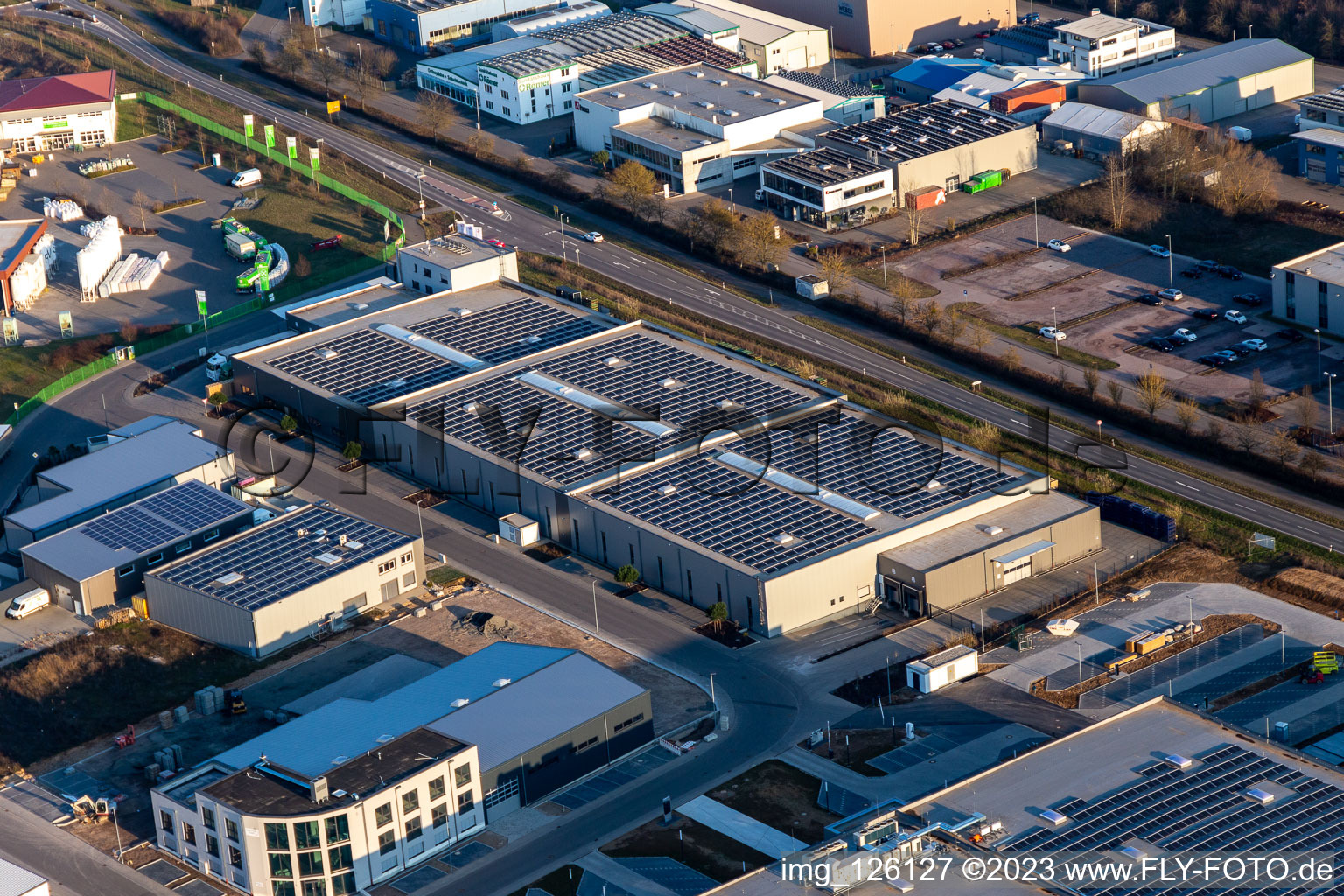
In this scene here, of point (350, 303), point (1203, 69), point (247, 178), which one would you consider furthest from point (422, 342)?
point (1203, 69)

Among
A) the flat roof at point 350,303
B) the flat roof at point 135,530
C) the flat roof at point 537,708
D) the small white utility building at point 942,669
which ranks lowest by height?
the small white utility building at point 942,669

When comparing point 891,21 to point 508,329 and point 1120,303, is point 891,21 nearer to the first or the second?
point 1120,303

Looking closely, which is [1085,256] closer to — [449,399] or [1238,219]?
[1238,219]

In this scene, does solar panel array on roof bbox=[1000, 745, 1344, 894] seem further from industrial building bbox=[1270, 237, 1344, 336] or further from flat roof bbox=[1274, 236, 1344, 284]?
flat roof bbox=[1274, 236, 1344, 284]

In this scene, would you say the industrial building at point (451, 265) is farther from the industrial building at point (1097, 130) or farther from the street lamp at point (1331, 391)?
the street lamp at point (1331, 391)

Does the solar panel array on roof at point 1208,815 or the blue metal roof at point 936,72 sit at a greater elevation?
the blue metal roof at point 936,72

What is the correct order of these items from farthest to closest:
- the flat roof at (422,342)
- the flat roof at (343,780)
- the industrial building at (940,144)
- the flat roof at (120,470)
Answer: the industrial building at (940,144), the flat roof at (422,342), the flat roof at (120,470), the flat roof at (343,780)

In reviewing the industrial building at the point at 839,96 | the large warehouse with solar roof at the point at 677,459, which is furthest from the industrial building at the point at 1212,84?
the large warehouse with solar roof at the point at 677,459

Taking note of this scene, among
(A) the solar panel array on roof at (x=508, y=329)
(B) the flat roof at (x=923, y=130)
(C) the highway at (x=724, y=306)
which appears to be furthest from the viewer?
(B) the flat roof at (x=923, y=130)
